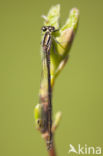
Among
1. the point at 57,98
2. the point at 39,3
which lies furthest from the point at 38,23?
the point at 57,98

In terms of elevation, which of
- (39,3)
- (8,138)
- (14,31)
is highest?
(39,3)

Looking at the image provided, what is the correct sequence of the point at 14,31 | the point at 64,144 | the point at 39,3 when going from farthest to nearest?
1. the point at 39,3
2. the point at 14,31
3. the point at 64,144

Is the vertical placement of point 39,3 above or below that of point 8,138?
above

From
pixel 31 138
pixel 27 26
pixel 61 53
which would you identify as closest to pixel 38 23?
pixel 27 26

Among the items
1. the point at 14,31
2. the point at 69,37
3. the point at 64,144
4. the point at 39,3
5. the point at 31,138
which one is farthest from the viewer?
the point at 39,3

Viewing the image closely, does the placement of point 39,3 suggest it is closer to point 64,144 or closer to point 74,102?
point 74,102

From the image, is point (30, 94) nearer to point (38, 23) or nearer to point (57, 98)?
point (57, 98)

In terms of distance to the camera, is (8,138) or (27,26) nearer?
(8,138)

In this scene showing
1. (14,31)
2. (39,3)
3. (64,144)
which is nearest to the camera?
(64,144)

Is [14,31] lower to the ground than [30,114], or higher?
higher
